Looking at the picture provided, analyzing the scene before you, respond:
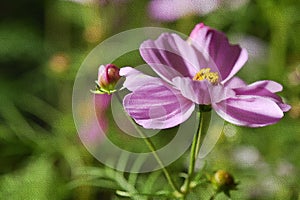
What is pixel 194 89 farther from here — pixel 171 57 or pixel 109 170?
pixel 109 170

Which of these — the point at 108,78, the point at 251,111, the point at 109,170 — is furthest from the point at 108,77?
the point at 109,170

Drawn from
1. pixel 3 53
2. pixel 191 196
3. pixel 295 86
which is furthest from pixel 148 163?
pixel 3 53

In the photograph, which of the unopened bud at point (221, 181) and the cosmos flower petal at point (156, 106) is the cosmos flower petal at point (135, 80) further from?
the unopened bud at point (221, 181)

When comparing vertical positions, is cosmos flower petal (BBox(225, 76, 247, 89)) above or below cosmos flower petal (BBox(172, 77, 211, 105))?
below

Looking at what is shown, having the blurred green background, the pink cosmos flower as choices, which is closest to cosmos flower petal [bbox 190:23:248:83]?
the pink cosmos flower

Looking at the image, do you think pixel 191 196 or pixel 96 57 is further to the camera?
pixel 96 57

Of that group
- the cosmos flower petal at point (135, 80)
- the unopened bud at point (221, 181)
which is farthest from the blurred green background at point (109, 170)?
the cosmos flower petal at point (135, 80)

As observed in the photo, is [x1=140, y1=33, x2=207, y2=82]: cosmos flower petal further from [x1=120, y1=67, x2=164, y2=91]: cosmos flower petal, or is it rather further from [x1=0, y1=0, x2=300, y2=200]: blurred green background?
[x1=0, y1=0, x2=300, y2=200]: blurred green background

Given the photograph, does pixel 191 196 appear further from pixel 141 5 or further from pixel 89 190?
pixel 141 5
